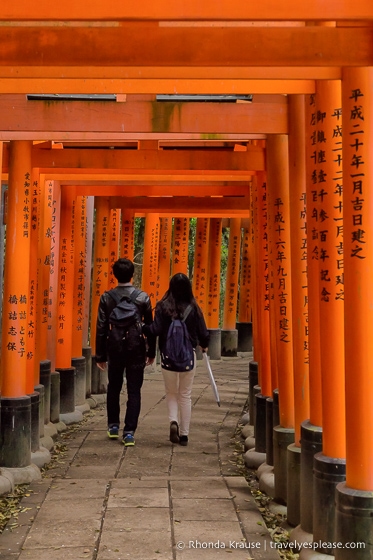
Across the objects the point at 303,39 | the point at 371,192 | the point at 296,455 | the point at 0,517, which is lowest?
the point at 0,517

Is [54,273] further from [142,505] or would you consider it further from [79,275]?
[142,505]

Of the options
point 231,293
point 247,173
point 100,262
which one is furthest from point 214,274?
point 247,173

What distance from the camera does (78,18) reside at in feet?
11.5

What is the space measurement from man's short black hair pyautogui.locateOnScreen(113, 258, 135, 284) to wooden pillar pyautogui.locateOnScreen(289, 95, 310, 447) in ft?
7.63

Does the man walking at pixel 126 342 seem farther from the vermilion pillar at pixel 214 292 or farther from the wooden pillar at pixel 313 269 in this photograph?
the vermilion pillar at pixel 214 292

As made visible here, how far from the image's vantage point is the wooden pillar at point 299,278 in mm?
5172

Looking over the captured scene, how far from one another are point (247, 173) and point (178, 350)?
1.89 metres

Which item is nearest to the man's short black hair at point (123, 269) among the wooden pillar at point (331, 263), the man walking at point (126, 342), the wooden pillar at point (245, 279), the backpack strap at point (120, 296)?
the man walking at point (126, 342)

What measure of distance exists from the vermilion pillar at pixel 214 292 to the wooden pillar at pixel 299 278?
1161 centimetres

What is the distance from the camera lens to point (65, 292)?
9375 millimetres

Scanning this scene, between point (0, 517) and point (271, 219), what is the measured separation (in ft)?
9.68

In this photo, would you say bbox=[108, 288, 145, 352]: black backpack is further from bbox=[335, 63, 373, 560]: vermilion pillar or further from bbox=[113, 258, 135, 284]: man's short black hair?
bbox=[335, 63, 373, 560]: vermilion pillar

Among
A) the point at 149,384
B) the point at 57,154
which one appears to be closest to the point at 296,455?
the point at 57,154
